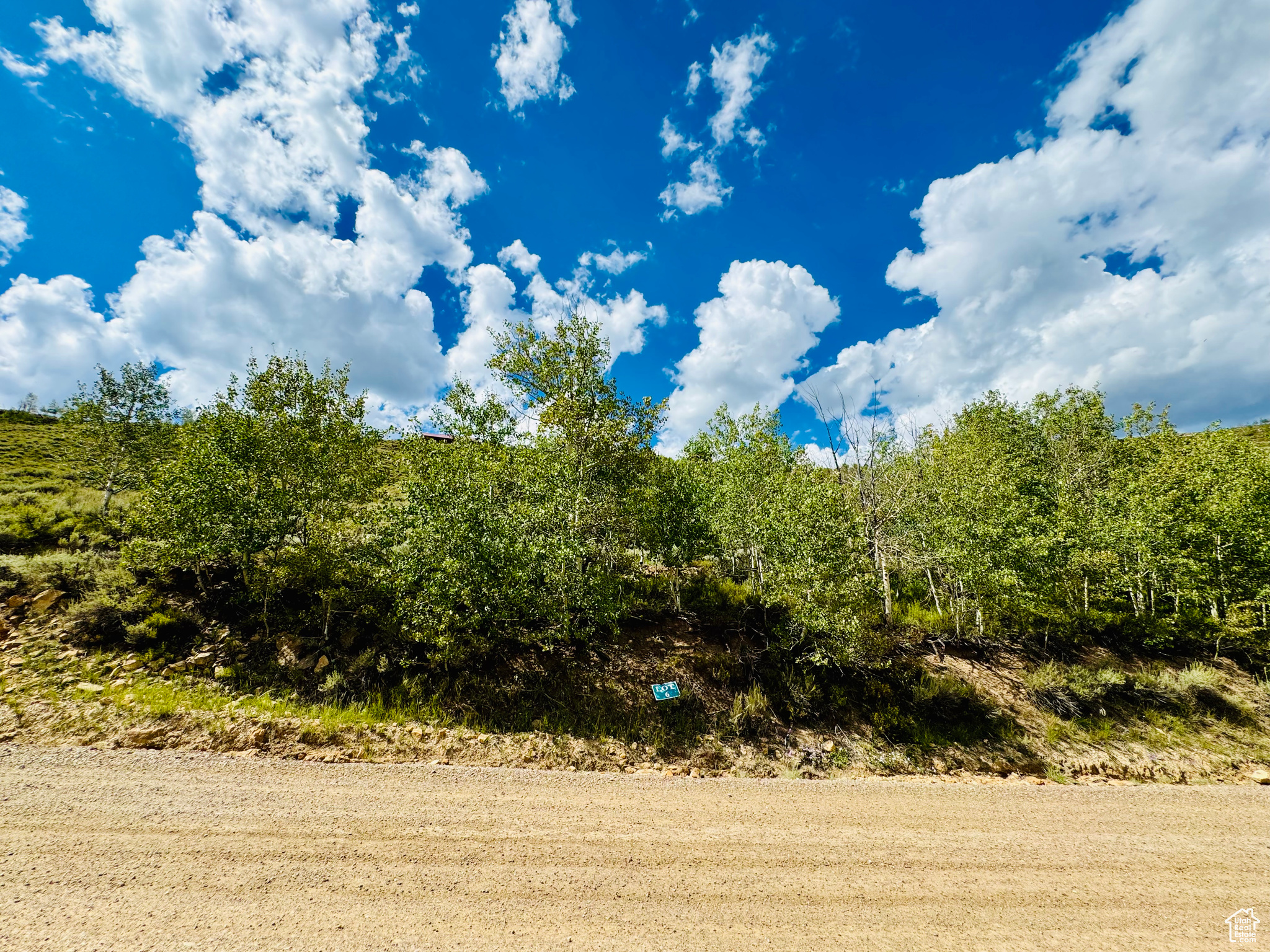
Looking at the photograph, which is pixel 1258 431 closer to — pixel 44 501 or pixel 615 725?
pixel 615 725

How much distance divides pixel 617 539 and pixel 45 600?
15.7 metres

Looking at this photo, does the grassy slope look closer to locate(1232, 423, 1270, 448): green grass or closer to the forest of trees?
the forest of trees

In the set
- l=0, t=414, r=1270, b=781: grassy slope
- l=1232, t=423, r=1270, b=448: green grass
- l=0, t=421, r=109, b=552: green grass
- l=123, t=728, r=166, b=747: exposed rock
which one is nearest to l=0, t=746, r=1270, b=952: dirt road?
l=123, t=728, r=166, b=747: exposed rock

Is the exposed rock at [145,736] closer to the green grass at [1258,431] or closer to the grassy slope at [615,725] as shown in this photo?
the grassy slope at [615,725]

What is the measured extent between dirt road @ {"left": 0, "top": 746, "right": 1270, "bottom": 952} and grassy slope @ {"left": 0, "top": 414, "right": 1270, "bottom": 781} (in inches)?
38.1

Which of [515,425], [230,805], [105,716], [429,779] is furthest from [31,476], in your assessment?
[429,779]

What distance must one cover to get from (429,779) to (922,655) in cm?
1676

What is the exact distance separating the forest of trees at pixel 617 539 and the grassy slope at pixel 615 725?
1282mm

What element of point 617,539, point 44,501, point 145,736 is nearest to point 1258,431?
point 617,539

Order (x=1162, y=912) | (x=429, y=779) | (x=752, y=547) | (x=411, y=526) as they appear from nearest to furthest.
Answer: (x=1162, y=912)
(x=429, y=779)
(x=411, y=526)
(x=752, y=547)

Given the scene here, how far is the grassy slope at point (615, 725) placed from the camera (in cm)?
932

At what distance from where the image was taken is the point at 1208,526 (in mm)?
17328

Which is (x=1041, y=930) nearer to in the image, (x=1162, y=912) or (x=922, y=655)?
(x=1162, y=912)

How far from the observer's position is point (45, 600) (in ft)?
38.2
